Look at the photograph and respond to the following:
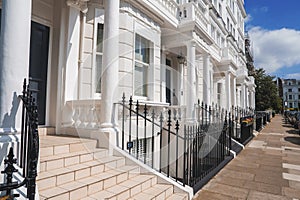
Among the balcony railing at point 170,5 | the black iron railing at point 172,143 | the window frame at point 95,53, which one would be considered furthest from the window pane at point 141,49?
the black iron railing at point 172,143

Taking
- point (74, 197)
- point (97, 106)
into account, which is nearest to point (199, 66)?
point (97, 106)

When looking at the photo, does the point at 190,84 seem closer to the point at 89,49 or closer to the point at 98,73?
the point at 98,73

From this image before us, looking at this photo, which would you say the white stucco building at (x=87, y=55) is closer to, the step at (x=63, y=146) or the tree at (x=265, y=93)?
the step at (x=63, y=146)

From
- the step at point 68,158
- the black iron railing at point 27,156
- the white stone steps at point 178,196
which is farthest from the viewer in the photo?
the white stone steps at point 178,196

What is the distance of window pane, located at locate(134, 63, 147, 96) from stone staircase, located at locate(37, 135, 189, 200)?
258cm

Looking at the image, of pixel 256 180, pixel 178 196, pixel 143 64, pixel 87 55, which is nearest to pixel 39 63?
pixel 87 55

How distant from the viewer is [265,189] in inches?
157

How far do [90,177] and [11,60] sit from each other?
74.5 inches

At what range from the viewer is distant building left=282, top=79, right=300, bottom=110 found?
79.1 meters

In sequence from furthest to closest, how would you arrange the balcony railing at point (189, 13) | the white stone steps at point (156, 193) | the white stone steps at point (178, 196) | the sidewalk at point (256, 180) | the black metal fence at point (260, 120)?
the black metal fence at point (260, 120) → the balcony railing at point (189, 13) → the sidewalk at point (256, 180) → the white stone steps at point (178, 196) → the white stone steps at point (156, 193)

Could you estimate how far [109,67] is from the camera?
3.89 metres

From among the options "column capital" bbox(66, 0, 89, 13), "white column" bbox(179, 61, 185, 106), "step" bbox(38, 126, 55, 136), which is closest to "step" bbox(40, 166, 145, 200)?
"step" bbox(38, 126, 55, 136)

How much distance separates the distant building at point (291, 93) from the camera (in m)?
79.1

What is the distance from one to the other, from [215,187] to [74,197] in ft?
9.51
